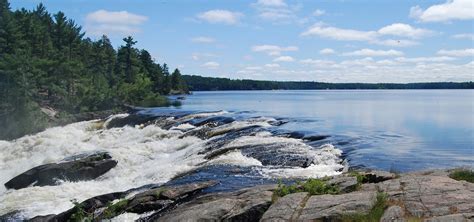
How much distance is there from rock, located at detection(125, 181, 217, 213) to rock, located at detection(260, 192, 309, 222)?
4277 millimetres

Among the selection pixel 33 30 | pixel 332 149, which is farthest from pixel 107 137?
pixel 33 30

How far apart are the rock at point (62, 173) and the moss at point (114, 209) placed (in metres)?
8.48

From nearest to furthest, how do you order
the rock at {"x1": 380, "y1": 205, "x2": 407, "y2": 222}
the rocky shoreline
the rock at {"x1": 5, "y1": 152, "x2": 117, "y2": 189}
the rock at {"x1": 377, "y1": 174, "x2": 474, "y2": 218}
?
the rock at {"x1": 380, "y1": 205, "x2": 407, "y2": 222}, the rock at {"x1": 377, "y1": 174, "x2": 474, "y2": 218}, the rocky shoreline, the rock at {"x1": 5, "y1": 152, "x2": 117, "y2": 189}

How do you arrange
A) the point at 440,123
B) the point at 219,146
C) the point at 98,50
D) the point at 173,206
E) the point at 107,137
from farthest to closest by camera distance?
the point at 98,50 → the point at 440,123 → the point at 107,137 → the point at 219,146 → the point at 173,206

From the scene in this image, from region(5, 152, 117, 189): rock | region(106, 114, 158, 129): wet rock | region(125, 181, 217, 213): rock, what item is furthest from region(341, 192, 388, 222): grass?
region(106, 114, 158, 129): wet rock

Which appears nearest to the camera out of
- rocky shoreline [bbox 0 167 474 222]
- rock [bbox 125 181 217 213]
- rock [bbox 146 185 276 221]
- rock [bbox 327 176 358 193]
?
rocky shoreline [bbox 0 167 474 222]

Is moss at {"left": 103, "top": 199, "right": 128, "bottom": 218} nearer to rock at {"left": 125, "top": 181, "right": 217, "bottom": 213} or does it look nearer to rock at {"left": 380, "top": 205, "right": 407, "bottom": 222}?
rock at {"left": 125, "top": 181, "right": 217, "bottom": 213}

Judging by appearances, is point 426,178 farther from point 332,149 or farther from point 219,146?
point 219,146

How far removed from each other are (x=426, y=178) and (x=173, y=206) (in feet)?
23.4

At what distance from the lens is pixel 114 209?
46.5ft

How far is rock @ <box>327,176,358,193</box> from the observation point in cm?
1146

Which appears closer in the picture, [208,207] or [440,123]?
[208,207]

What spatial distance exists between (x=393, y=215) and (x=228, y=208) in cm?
396

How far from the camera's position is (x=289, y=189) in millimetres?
11812
